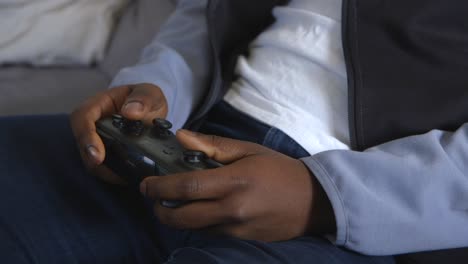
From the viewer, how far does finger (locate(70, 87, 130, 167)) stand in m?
0.56

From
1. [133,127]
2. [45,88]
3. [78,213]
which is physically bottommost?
[45,88]

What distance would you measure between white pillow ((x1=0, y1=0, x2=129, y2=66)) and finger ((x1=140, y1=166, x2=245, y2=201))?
78 centimetres

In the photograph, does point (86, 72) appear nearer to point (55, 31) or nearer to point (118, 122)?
point (55, 31)

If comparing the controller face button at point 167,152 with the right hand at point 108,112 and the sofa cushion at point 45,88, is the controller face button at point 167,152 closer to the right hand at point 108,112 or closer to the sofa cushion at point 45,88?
the right hand at point 108,112

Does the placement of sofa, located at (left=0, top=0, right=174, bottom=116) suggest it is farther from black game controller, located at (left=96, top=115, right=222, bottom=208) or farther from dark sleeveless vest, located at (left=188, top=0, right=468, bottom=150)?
dark sleeveless vest, located at (left=188, top=0, right=468, bottom=150)

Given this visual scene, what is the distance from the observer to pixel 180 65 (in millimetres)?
721

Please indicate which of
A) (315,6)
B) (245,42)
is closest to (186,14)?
(245,42)

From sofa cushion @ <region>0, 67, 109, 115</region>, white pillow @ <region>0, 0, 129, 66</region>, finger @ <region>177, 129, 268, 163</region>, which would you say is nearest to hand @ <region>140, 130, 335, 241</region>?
finger @ <region>177, 129, 268, 163</region>

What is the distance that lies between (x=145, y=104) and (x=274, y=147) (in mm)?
145

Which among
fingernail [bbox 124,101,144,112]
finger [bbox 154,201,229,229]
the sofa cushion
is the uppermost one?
fingernail [bbox 124,101,144,112]

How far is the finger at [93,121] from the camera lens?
56 cm

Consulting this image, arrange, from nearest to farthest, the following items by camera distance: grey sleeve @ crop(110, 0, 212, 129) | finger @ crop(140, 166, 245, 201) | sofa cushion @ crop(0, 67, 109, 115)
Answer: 1. finger @ crop(140, 166, 245, 201)
2. grey sleeve @ crop(110, 0, 212, 129)
3. sofa cushion @ crop(0, 67, 109, 115)

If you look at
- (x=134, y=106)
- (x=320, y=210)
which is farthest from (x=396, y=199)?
(x=134, y=106)

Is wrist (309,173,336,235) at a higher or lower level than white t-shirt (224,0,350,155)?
lower
